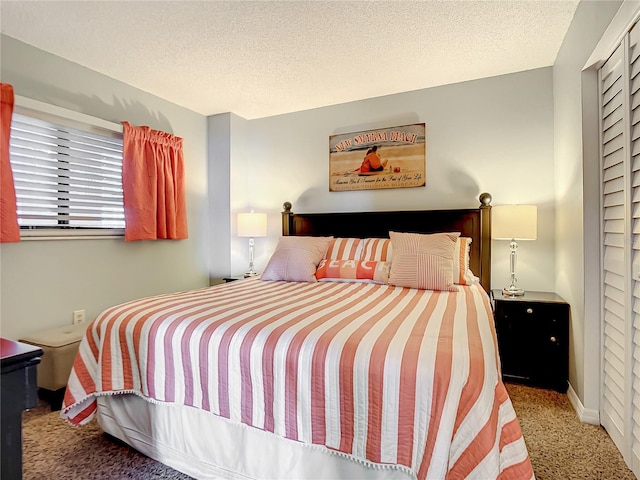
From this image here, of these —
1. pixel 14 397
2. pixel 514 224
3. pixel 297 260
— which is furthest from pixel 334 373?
pixel 514 224

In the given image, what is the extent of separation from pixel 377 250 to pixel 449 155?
1150mm

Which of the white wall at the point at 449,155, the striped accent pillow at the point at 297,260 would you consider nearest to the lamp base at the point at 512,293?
the white wall at the point at 449,155

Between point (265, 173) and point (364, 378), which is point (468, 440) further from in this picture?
point (265, 173)

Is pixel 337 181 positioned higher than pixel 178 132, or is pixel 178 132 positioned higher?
pixel 178 132

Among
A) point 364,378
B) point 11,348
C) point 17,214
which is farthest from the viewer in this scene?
point 17,214

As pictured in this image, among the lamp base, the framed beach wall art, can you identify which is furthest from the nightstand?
the framed beach wall art

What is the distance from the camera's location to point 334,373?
1188mm

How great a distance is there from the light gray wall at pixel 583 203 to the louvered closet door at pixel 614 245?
0.05m

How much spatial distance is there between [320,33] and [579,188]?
1.90 metres

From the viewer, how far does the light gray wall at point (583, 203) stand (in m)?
1.94

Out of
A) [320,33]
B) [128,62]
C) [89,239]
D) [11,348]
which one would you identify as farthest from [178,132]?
[11,348]

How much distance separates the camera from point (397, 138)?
334 cm

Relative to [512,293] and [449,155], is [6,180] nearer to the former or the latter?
[449,155]

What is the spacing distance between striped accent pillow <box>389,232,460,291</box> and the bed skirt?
1.36 m
